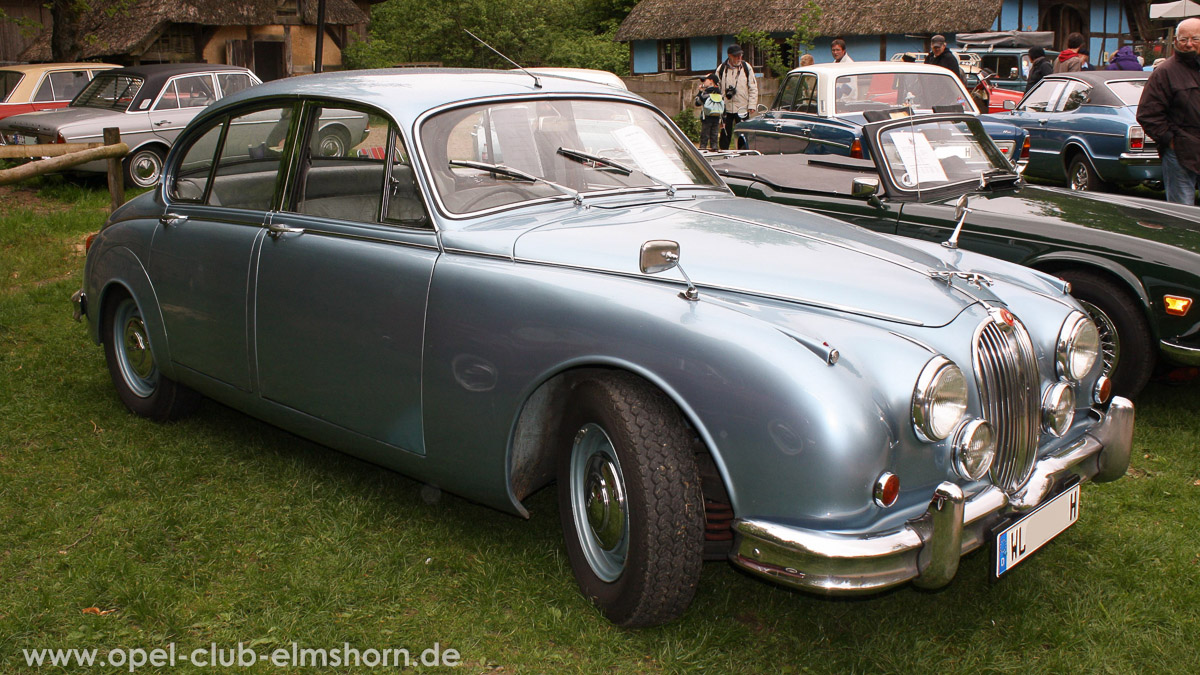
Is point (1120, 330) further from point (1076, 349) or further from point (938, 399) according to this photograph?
point (938, 399)

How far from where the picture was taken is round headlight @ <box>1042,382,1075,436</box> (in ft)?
10.8

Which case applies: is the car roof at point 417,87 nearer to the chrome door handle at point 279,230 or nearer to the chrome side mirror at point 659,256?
the chrome door handle at point 279,230

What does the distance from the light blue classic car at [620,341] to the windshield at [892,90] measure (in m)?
7.07

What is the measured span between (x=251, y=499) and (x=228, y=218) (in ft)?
4.02

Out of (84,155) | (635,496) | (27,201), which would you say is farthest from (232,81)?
(635,496)

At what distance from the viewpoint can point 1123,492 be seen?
14.7 ft

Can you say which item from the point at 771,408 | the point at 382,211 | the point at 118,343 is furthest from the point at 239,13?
the point at 771,408

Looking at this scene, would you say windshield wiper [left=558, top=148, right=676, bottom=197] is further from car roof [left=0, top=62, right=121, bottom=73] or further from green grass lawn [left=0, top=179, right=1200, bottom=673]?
car roof [left=0, top=62, right=121, bottom=73]


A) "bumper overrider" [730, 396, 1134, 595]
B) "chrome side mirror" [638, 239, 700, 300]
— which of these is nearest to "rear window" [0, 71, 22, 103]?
"chrome side mirror" [638, 239, 700, 300]

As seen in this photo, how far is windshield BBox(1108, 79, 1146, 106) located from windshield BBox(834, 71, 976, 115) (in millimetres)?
2391

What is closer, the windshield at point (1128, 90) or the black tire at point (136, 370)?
the black tire at point (136, 370)

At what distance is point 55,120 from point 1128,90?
13.3m

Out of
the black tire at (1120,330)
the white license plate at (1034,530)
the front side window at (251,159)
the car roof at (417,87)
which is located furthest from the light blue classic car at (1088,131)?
the front side window at (251,159)

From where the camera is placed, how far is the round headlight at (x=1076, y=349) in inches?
135
